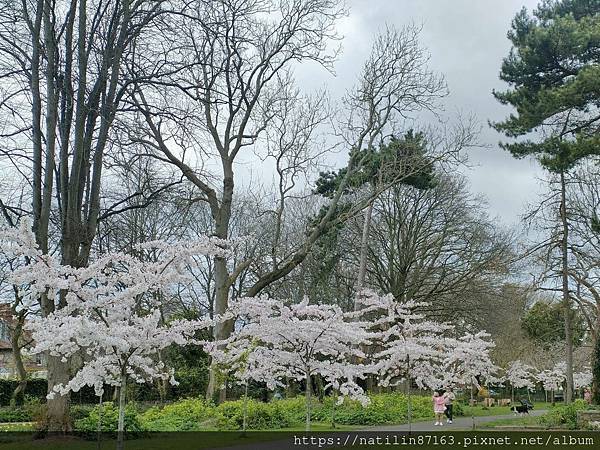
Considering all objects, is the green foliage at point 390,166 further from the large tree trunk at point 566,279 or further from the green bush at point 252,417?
the green bush at point 252,417

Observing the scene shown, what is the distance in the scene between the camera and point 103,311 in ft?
31.3

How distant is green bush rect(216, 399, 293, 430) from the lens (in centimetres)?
1870

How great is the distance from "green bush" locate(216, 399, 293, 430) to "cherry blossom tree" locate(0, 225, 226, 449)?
9272mm

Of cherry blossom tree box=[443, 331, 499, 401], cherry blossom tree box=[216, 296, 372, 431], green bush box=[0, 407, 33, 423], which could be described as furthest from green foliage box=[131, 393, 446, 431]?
cherry blossom tree box=[216, 296, 372, 431]

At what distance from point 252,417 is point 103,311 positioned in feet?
36.1

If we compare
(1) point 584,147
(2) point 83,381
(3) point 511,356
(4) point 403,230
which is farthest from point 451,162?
(3) point 511,356

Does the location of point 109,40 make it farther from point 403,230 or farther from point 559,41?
point 403,230

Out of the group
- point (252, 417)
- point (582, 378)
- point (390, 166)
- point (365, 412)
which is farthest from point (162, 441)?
point (582, 378)

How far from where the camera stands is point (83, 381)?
915 cm

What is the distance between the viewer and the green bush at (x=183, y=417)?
717 inches

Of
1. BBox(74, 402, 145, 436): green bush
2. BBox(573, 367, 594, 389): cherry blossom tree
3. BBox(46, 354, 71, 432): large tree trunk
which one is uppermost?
BBox(46, 354, 71, 432): large tree trunk

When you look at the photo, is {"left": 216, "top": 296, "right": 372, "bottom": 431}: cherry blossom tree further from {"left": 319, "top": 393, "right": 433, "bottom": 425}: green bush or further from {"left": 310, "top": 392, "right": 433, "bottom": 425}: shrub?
{"left": 319, "top": 393, "right": 433, "bottom": 425}: green bush

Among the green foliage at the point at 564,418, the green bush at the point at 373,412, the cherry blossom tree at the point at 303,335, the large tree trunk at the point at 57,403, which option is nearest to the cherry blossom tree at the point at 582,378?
the green bush at the point at 373,412

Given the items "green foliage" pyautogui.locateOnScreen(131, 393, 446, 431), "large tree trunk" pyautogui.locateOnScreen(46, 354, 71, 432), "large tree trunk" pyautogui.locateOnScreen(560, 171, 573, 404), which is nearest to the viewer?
"large tree trunk" pyautogui.locateOnScreen(46, 354, 71, 432)
